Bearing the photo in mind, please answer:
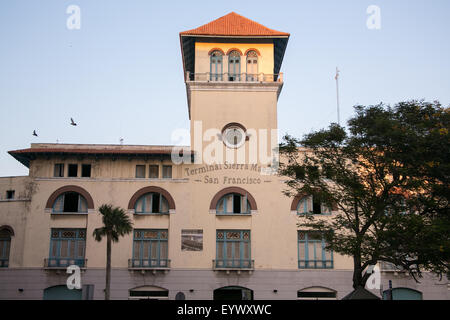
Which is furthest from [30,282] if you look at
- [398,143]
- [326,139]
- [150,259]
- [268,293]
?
[398,143]

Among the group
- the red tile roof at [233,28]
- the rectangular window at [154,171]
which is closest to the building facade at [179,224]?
the rectangular window at [154,171]

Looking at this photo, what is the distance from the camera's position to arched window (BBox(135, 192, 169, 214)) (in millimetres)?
43094

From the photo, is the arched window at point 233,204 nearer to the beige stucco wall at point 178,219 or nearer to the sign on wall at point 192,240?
the beige stucco wall at point 178,219

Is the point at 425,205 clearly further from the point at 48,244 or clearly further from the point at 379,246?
the point at 48,244

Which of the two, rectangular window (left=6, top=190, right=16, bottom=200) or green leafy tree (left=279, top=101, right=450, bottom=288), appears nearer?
green leafy tree (left=279, top=101, right=450, bottom=288)

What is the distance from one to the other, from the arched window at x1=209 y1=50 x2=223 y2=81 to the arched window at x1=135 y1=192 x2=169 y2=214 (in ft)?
40.6

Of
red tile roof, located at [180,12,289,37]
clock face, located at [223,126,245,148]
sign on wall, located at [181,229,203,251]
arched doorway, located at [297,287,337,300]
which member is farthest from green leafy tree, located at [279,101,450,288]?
red tile roof, located at [180,12,289,37]

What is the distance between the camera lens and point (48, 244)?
138 feet

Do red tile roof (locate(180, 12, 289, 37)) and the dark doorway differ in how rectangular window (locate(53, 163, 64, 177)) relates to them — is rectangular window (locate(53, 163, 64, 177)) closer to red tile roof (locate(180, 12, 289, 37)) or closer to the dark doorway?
the dark doorway

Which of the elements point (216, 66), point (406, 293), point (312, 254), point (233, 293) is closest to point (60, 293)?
point (233, 293)

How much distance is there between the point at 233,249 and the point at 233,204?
3851 millimetres

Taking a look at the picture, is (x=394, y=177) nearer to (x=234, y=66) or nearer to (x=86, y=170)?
(x=234, y=66)

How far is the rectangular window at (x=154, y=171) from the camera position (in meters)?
43.9

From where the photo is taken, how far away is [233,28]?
48750 millimetres
